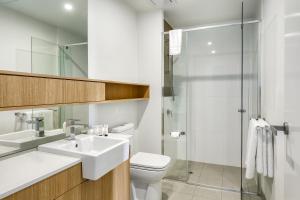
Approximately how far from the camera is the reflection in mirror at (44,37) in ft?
4.09

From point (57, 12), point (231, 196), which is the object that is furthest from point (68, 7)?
point (231, 196)

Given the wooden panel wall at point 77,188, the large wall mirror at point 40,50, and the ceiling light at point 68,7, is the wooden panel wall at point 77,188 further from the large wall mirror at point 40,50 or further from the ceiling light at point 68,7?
the ceiling light at point 68,7

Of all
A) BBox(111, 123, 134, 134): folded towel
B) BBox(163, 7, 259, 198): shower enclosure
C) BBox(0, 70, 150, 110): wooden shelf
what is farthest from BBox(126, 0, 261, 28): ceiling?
BBox(111, 123, 134, 134): folded towel

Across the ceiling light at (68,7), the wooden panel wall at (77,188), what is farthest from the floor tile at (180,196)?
the ceiling light at (68,7)

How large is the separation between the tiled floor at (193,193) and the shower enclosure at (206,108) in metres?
0.15

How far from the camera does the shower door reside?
279cm

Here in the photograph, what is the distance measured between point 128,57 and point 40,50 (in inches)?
51.9

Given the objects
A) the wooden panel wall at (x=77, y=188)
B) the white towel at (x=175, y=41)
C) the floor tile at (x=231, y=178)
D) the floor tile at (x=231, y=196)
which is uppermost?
the white towel at (x=175, y=41)

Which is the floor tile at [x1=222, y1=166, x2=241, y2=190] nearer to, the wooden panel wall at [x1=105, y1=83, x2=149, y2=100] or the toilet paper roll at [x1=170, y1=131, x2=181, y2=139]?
the toilet paper roll at [x1=170, y1=131, x2=181, y2=139]

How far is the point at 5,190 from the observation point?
80cm

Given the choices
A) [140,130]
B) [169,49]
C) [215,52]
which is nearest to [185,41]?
[169,49]

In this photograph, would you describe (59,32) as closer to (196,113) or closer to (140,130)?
(140,130)

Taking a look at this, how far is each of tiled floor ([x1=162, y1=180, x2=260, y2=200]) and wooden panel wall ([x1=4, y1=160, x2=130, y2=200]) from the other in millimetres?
835

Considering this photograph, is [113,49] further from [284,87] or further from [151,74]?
[284,87]
